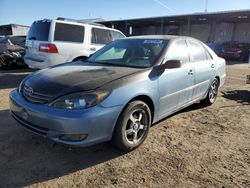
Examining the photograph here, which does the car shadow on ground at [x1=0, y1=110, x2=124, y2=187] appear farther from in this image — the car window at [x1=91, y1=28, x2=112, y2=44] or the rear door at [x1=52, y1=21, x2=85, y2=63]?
the car window at [x1=91, y1=28, x2=112, y2=44]

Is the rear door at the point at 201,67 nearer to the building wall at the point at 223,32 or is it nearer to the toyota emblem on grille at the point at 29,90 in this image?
the toyota emblem on grille at the point at 29,90

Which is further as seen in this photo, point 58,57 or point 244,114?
point 58,57

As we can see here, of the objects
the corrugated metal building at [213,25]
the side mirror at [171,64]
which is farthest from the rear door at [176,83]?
the corrugated metal building at [213,25]

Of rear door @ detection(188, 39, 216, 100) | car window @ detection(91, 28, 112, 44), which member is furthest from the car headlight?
car window @ detection(91, 28, 112, 44)

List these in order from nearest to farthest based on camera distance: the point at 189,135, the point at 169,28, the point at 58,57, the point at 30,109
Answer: the point at 30,109 → the point at 189,135 → the point at 58,57 → the point at 169,28

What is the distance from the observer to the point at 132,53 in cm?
470

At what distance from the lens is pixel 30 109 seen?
132 inches

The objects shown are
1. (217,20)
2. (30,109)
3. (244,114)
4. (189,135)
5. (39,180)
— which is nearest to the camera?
(39,180)

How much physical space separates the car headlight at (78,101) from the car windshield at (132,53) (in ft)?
4.06

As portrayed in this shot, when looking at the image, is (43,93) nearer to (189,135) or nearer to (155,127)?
(155,127)

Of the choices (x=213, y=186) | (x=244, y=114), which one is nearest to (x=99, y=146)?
(x=213, y=186)

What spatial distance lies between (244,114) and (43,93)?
434cm

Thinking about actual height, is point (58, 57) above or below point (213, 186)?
above

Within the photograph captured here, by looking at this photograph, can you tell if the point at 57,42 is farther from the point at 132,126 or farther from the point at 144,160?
the point at 144,160
